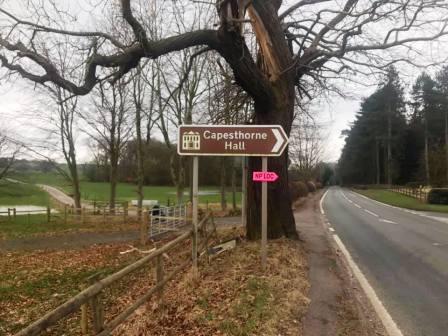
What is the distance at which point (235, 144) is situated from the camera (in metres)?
7.79

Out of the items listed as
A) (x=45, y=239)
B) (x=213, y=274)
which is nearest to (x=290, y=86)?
(x=213, y=274)

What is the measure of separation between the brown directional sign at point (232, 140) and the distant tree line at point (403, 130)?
45.7 metres

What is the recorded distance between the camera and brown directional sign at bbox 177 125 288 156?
7754mm

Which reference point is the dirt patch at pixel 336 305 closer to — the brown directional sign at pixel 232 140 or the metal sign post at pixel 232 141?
the metal sign post at pixel 232 141

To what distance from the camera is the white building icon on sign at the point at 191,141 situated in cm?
776

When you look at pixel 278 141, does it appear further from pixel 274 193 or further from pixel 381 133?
pixel 381 133

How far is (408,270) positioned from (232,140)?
181 inches

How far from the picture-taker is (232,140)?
306 inches

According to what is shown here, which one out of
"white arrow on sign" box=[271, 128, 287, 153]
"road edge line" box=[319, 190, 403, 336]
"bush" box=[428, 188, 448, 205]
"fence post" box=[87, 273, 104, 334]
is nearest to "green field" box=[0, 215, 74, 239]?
"road edge line" box=[319, 190, 403, 336]

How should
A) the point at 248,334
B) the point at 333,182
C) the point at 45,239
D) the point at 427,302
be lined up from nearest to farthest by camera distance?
1. the point at 248,334
2. the point at 427,302
3. the point at 45,239
4. the point at 333,182

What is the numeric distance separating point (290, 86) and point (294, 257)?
4423mm

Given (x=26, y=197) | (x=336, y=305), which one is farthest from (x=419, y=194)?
(x=26, y=197)

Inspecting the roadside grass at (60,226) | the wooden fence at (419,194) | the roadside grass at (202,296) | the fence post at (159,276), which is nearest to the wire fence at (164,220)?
the roadside grass at (60,226)

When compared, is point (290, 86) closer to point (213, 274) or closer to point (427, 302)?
point (213, 274)
